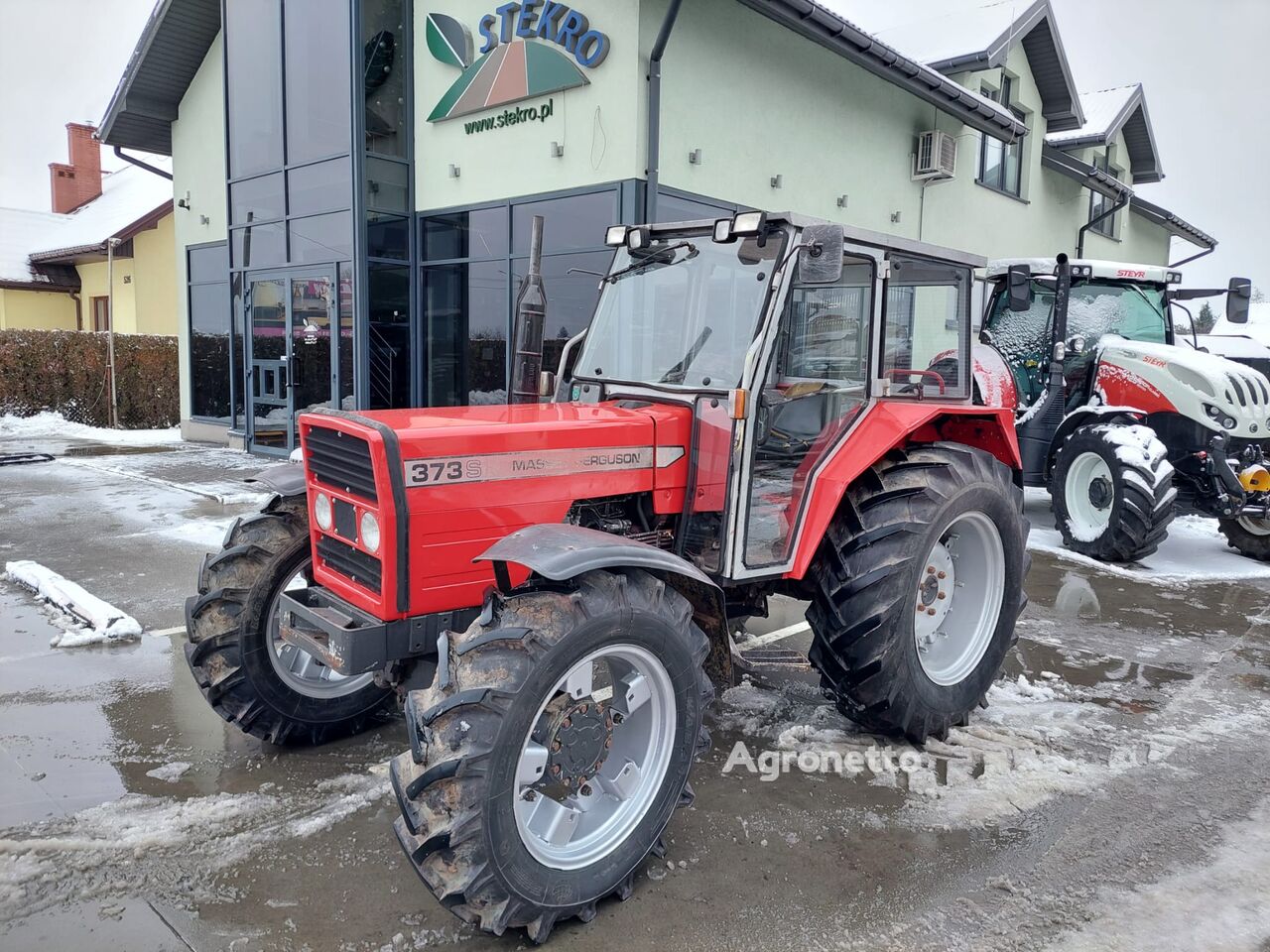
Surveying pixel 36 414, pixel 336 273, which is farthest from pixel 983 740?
pixel 36 414

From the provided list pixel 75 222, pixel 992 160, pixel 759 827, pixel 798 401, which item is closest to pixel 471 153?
pixel 798 401

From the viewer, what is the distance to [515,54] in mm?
8898

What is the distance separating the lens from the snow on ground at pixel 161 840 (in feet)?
8.66

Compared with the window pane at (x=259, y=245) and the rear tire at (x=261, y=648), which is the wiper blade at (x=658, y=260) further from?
the window pane at (x=259, y=245)

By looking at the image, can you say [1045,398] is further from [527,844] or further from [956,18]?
[956,18]

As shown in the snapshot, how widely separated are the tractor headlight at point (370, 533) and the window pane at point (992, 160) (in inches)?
524

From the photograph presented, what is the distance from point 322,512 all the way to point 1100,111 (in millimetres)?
19046

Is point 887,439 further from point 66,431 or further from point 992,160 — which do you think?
point 66,431

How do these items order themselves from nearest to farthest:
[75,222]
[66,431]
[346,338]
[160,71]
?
[346,338] < [160,71] < [66,431] < [75,222]

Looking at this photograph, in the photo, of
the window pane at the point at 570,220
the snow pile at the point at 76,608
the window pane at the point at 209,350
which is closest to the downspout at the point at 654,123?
the window pane at the point at 570,220

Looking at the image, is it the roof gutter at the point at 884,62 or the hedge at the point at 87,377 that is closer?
the roof gutter at the point at 884,62

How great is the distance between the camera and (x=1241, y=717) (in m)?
4.16

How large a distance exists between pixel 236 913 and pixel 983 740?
288 cm

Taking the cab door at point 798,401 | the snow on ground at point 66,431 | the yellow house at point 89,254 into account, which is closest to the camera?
the cab door at point 798,401
